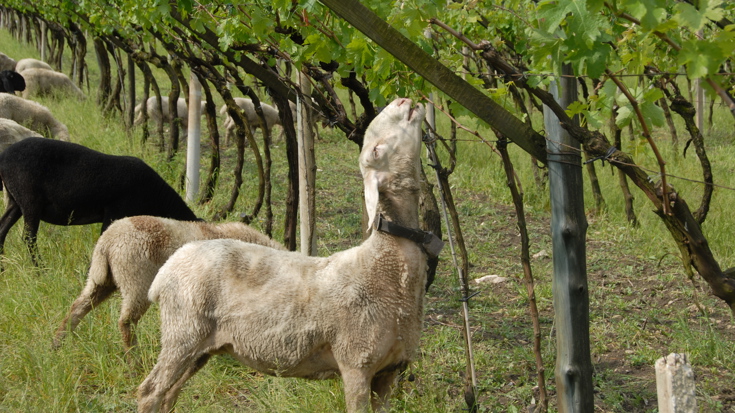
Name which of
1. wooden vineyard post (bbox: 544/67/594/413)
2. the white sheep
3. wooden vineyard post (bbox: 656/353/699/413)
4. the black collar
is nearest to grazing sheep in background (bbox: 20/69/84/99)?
the white sheep

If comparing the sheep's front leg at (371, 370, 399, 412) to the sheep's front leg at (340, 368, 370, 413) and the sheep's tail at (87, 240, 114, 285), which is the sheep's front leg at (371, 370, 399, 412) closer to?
the sheep's front leg at (340, 368, 370, 413)

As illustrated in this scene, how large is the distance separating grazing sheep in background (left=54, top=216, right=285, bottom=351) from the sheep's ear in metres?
1.88

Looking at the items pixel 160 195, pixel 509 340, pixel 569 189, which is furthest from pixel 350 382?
pixel 160 195

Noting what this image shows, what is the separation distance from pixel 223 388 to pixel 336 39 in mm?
2243

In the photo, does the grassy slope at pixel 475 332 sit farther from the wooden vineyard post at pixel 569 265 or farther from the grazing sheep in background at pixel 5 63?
the grazing sheep in background at pixel 5 63

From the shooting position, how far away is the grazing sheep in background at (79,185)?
19.2ft

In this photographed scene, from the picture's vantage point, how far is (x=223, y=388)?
431cm

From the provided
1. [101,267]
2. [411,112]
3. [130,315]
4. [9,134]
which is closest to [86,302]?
[101,267]

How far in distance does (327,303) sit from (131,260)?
2.01 meters

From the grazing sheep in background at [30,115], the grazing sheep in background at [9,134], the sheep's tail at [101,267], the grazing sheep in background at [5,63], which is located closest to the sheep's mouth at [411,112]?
the sheep's tail at [101,267]

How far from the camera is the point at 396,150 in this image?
133 inches

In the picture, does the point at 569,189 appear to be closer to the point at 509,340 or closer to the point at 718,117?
the point at 509,340

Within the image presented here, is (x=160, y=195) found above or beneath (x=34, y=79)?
beneath

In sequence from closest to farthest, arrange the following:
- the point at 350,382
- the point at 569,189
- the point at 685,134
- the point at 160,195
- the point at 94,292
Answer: the point at 569,189 → the point at 350,382 → the point at 94,292 → the point at 160,195 → the point at 685,134
